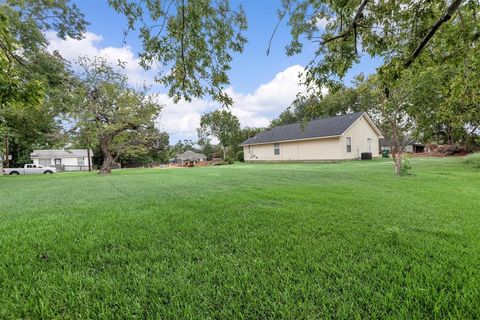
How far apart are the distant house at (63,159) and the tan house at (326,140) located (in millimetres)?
31149

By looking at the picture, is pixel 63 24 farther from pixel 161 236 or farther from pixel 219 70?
pixel 161 236

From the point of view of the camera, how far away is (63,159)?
42.8m

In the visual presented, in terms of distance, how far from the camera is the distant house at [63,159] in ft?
132

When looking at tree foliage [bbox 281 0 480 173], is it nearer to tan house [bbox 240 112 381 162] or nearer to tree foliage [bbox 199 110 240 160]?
tan house [bbox 240 112 381 162]

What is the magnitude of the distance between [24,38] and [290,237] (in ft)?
50.0

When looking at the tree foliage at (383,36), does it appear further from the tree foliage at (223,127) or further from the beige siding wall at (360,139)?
the tree foliage at (223,127)

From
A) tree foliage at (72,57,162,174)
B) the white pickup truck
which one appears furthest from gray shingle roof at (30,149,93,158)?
tree foliage at (72,57,162,174)

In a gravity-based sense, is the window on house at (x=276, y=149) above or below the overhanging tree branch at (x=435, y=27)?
below

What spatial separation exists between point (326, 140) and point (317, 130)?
163cm

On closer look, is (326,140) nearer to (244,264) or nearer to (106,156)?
(106,156)

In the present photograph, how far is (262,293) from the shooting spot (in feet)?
5.98

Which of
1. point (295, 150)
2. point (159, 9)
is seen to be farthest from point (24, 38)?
point (295, 150)

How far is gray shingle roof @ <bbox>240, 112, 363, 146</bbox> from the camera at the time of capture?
74.5ft

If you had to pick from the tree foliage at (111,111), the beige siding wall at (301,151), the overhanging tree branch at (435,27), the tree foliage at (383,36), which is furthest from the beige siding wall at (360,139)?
the overhanging tree branch at (435,27)
